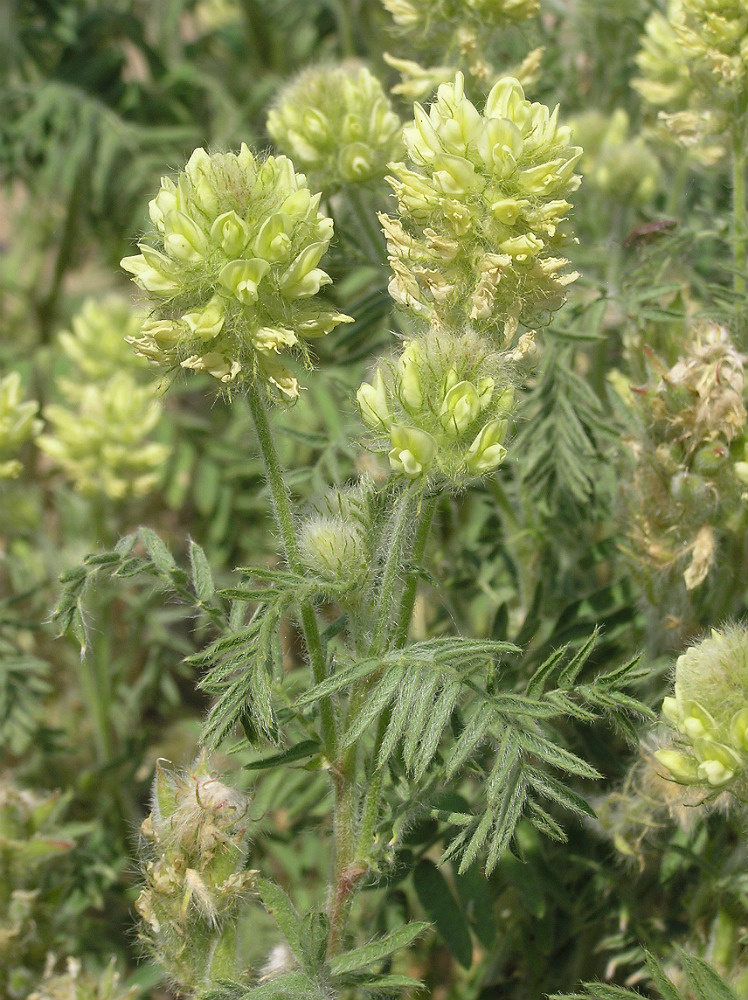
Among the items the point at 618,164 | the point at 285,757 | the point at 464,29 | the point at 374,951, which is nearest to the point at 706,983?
the point at 374,951

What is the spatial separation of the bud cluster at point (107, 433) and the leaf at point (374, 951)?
6.89 feet

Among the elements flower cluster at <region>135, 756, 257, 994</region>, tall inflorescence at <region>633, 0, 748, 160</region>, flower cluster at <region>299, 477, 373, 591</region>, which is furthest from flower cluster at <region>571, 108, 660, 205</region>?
flower cluster at <region>135, 756, 257, 994</region>

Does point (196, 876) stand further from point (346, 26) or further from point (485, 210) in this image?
point (346, 26)

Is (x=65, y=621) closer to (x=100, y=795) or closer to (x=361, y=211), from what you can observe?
(x=361, y=211)

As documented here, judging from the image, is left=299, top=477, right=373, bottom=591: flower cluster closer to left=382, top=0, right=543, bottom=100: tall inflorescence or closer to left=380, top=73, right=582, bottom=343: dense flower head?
left=380, top=73, right=582, bottom=343: dense flower head

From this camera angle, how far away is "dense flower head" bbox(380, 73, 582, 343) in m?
1.75

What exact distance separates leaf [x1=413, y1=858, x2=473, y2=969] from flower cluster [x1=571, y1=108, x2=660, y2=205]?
2055 millimetres

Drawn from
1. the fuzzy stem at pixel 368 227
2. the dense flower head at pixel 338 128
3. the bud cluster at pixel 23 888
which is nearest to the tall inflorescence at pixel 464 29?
the dense flower head at pixel 338 128

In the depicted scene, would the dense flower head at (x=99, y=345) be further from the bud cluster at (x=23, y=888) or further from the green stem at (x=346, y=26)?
the bud cluster at (x=23, y=888)

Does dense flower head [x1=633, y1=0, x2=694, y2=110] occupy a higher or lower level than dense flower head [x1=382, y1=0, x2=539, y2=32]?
lower

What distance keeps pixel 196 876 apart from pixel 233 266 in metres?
1.14

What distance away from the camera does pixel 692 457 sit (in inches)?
86.8

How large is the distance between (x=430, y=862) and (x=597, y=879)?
0.43 m

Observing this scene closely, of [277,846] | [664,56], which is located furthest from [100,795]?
[664,56]
